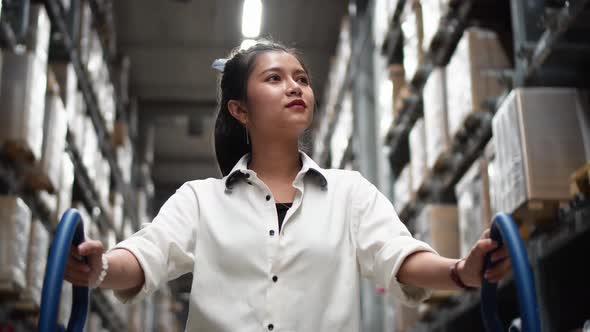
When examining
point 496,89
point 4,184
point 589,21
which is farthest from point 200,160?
point 589,21

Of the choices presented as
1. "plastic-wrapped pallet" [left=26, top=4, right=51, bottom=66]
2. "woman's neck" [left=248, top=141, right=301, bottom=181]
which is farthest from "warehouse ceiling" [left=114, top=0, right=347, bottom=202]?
"woman's neck" [left=248, top=141, right=301, bottom=181]

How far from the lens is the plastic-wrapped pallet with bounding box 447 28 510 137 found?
5.51 meters

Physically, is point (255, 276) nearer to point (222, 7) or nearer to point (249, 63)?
point (249, 63)

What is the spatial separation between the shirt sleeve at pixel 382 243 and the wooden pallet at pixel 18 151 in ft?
12.5

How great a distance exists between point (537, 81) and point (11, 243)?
3.41 metres

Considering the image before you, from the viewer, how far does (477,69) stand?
5.56 metres

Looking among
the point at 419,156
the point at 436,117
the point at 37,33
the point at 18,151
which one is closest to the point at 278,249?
the point at 18,151

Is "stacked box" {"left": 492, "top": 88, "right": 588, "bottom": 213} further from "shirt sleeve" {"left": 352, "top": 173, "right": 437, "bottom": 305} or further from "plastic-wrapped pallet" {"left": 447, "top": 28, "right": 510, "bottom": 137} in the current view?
"shirt sleeve" {"left": 352, "top": 173, "right": 437, "bottom": 305}

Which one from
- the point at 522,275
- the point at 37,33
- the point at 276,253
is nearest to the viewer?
the point at 522,275

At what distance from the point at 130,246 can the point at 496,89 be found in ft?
12.7

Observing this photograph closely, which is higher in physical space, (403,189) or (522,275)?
(522,275)

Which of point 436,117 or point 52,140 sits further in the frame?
point 52,140

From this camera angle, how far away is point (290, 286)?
6.97 feet

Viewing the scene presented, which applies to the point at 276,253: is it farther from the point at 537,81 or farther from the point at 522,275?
the point at 537,81
